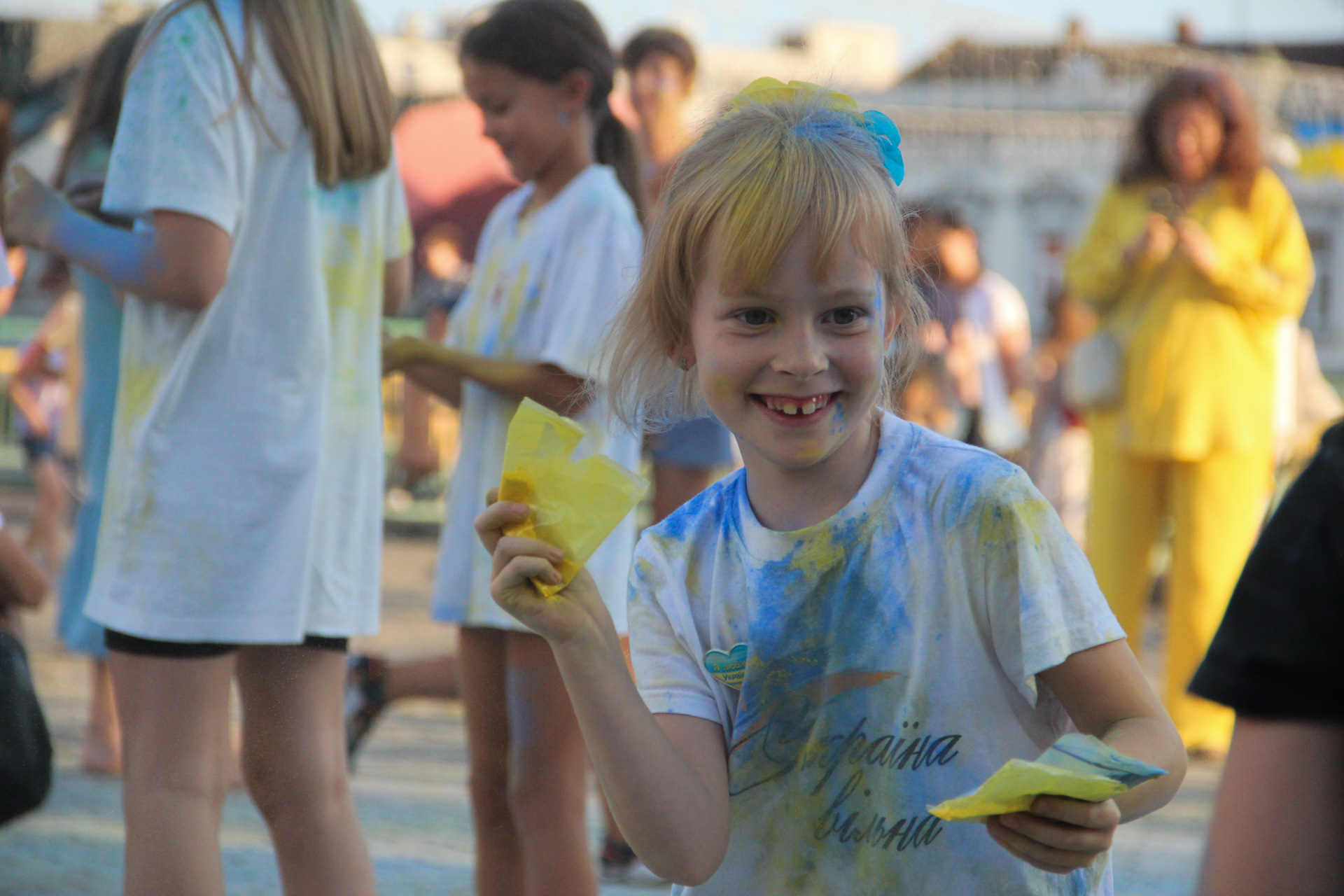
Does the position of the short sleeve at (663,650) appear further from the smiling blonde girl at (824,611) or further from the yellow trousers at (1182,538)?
the yellow trousers at (1182,538)

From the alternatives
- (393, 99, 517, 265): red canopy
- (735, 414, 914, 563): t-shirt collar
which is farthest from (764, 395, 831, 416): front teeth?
(393, 99, 517, 265): red canopy

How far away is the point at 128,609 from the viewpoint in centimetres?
228

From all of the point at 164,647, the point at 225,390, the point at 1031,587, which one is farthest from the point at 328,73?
the point at 1031,587

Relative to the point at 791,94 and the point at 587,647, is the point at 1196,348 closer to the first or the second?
the point at 791,94

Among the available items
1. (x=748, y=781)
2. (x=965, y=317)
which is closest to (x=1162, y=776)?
(x=748, y=781)

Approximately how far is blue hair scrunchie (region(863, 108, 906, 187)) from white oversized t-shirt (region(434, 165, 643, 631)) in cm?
96

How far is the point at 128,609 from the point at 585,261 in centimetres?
100

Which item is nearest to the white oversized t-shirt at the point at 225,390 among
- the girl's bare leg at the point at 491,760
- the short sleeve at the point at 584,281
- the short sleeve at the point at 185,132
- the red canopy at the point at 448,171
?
the short sleeve at the point at 185,132

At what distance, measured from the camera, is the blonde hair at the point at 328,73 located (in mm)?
2398

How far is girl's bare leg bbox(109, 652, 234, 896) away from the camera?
2230mm

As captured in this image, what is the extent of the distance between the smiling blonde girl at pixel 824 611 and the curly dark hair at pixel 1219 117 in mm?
3576

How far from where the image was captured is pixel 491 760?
274 cm

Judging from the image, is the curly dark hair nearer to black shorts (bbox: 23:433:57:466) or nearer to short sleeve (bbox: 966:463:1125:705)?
short sleeve (bbox: 966:463:1125:705)

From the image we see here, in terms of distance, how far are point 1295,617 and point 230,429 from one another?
179cm
